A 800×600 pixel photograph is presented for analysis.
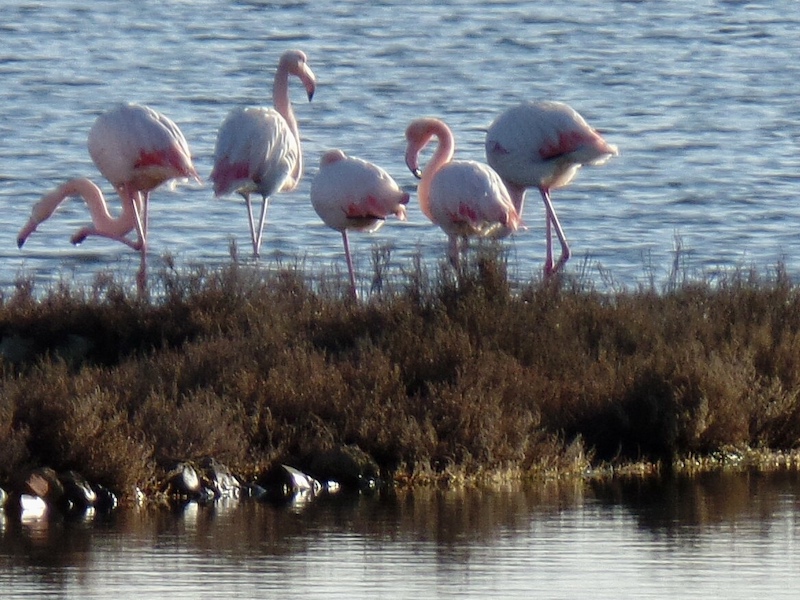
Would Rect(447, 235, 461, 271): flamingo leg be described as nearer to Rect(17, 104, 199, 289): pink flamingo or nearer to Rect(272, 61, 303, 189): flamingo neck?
Rect(17, 104, 199, 289): pink flamingo

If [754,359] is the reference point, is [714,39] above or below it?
above

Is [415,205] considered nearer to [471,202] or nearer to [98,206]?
[98,206]

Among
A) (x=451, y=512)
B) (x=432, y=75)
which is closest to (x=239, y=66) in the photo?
(x=432, y=75)

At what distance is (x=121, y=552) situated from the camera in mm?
7355

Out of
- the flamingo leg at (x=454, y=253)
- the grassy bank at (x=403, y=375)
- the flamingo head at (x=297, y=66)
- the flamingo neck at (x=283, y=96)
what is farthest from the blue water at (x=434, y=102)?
the grassy bank at (x=403, y=375)

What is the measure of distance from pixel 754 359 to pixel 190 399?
10.5 ft

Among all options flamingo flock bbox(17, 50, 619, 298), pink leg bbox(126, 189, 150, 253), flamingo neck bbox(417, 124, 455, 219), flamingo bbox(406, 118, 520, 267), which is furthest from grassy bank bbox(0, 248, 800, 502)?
pink leg bbox(126, 189, 150, 253)

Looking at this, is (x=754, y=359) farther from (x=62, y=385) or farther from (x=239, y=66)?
(x=239, y=66)

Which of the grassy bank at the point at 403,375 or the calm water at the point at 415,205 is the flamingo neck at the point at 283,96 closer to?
the calm water at the point at 415,205

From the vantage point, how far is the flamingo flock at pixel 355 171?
1296 centimetres

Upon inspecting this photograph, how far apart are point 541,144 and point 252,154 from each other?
85.5 inches

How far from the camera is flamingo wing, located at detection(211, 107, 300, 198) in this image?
543 inches

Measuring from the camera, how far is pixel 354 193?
1309 centimetres

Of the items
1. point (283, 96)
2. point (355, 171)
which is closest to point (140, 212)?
point (283, 96)
